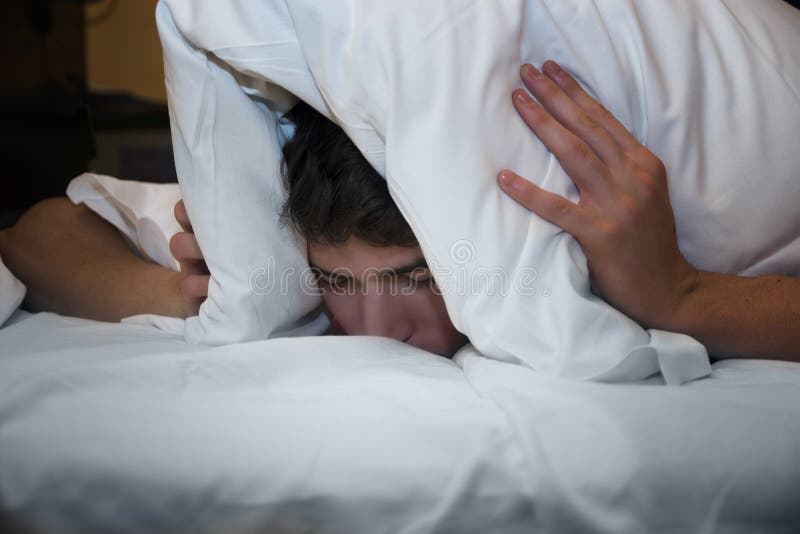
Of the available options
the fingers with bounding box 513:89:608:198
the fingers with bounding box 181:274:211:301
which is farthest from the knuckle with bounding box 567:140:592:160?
the fingers with bounding box 181:274:211:301

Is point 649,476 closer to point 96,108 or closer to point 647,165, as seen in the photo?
point 647,165

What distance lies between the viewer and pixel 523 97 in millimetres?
626

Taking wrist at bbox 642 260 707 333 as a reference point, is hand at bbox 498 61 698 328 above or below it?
above

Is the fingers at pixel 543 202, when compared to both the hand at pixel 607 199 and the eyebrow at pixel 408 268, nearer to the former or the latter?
the hand at pixel 607 199

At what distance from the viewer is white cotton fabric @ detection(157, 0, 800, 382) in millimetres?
595

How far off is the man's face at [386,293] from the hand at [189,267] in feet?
0.41

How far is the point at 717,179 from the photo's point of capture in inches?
26.5

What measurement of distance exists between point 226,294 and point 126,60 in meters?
0.50

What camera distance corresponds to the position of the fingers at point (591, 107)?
64 centimetres

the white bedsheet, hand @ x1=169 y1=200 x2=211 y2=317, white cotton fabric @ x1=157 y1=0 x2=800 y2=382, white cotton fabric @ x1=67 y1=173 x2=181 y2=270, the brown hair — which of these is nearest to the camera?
the white bedsheet

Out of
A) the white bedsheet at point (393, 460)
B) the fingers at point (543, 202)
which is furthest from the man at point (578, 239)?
the white bedsheet at point (393, 460)

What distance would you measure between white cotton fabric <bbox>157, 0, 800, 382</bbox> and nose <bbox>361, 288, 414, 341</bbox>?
0.23 feet

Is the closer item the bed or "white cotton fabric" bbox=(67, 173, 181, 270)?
the bed

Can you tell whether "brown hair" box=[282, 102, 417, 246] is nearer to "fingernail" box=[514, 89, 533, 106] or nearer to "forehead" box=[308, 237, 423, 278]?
"forehead" box=[308, 237, 423, 278]
